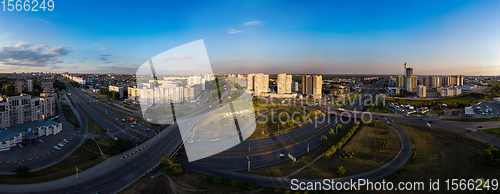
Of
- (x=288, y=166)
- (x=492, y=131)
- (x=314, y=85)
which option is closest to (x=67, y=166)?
(x=288, y=166)

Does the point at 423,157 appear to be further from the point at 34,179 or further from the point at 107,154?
the point at 34,179

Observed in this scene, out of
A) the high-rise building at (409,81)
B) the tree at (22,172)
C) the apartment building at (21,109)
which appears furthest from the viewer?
the high-rise building at (409,81)

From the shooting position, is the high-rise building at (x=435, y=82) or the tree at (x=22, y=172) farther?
the high-rise building at (x=435, y=82)

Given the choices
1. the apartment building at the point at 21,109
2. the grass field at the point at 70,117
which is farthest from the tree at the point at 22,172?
the apartment building at the point at 21,109

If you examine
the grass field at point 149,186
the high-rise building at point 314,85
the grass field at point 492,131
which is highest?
the high-rise building at point 314,85

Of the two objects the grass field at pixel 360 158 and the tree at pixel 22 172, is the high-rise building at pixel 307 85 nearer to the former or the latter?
the grass field at pixel 360 158

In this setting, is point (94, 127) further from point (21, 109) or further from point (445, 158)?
point (445, 158)

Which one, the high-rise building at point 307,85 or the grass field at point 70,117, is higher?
the high-rise building at point 307,85

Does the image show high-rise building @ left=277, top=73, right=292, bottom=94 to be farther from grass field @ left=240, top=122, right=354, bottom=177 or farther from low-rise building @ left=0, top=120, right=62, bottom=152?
low-rise building @ left=0, top=120, right=62, bottom=152
